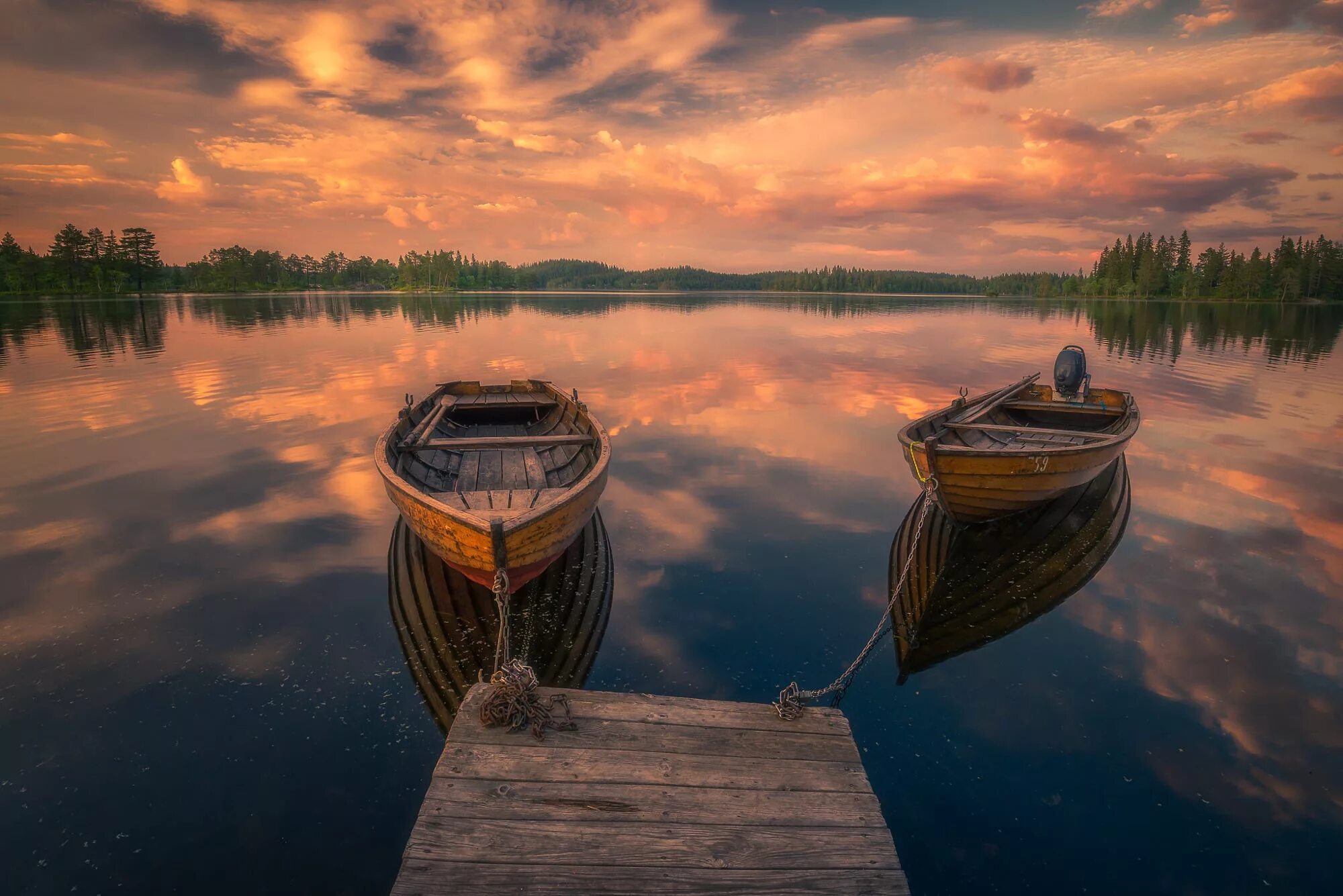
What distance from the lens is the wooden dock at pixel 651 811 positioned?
13.2ft

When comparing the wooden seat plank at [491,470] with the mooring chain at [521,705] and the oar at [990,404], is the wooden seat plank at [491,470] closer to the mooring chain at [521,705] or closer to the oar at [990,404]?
the mooring chain at [521,705]

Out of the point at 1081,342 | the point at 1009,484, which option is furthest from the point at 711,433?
the point at 1081,342

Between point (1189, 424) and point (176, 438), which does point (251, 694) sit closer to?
point (176, 438)

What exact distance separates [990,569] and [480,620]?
8.77 m

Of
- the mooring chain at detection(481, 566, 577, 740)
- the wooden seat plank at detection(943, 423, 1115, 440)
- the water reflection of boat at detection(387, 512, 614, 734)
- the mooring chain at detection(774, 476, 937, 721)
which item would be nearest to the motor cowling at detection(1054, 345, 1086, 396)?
the wooden seat plank at detection(943, 423, 1115, 440)

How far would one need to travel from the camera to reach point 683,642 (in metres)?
8.45

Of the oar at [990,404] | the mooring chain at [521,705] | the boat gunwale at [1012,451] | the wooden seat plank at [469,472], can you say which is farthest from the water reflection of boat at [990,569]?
the wooden seat plank at [469,472]

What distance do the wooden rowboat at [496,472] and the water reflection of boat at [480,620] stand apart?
0.83 metres

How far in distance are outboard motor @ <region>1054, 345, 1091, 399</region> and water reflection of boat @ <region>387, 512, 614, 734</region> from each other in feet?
48.6

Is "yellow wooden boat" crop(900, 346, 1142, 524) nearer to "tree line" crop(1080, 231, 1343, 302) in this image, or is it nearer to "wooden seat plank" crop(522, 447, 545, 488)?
"wooden seat plank" crop(522, 447, 545, 488)

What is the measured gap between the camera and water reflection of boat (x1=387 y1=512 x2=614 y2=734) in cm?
761

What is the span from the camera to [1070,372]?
56.4 ft

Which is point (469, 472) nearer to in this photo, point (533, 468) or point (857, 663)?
point (533, 468)

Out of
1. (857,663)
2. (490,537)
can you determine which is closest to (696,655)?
(857,663)
